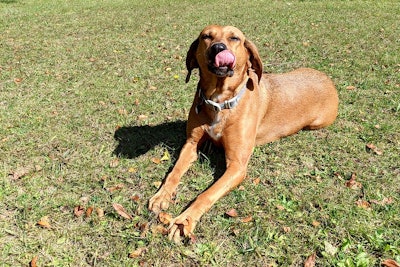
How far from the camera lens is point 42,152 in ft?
13.9

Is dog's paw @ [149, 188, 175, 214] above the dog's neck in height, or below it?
below

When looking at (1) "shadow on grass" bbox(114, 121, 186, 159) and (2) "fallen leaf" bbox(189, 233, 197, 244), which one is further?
(1) "shadow on grass" bbox(114, 121, 186, 159)

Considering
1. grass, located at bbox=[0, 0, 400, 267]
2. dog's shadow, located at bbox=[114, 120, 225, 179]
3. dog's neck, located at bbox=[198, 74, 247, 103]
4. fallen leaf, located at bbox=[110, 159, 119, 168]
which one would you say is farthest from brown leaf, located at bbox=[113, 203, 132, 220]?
dog's neck, located at bbox=[198, 74, 247, 103]

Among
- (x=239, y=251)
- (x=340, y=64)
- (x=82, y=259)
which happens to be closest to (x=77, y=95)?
(x=82, y=259)

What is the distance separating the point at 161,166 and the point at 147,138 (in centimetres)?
70

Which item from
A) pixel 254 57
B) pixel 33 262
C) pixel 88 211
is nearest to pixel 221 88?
pixel 254 57

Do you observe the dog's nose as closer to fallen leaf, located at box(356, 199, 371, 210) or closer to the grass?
the grass

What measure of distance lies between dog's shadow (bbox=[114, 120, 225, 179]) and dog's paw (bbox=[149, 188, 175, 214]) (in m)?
0.65

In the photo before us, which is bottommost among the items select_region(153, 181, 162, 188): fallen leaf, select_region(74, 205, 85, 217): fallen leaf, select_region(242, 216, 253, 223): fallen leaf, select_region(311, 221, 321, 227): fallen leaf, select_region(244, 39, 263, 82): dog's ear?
select_region(311, 221, 321, 227): fallen leaf

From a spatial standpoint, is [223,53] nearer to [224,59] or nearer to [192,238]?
[224,59]

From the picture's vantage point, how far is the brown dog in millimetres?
3404

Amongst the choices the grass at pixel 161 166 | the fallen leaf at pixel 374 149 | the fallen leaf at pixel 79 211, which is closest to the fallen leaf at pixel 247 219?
the grass at pixel 161 166

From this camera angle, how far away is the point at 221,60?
11.2 feet

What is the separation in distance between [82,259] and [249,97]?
2.34 m
